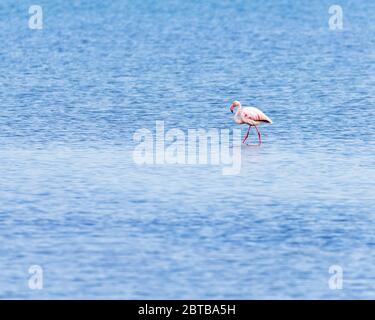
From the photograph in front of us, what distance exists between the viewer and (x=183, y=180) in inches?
887

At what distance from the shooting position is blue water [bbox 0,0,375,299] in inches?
691

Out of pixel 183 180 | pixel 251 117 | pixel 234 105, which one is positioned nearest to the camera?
pixel 183 180

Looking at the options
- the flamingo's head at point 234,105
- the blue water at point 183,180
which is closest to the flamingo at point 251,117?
the blue water at point 183,180

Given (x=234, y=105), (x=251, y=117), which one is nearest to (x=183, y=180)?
(x=251, y=117)

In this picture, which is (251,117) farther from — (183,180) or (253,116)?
(183,180)

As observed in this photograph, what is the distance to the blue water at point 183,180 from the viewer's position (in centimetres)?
1755

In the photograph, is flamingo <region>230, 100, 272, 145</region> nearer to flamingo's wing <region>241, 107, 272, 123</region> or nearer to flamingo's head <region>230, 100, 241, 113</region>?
flamingo's wing <region>241, 107, 272, 123</region>

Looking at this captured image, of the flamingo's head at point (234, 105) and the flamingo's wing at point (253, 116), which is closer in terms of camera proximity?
the flamingo's wing at point (253, 116)

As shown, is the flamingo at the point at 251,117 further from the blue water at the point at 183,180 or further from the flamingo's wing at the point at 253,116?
the blue water at the point at 183,180

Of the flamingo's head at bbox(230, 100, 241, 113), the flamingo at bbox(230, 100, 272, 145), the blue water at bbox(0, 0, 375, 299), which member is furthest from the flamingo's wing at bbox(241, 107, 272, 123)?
the flamingo's head at bbox(230, 100, 241, 113)

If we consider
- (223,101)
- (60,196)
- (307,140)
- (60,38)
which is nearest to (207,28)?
(60,38)

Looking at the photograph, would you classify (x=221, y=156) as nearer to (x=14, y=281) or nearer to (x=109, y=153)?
(x=109, y=153)
